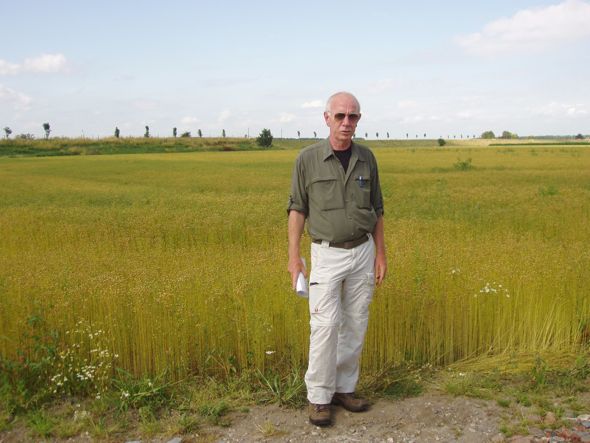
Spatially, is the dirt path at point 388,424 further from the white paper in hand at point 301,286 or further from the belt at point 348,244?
the belt at point 348,244

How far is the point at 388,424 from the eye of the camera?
3809mm

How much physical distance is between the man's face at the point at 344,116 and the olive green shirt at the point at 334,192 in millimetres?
169

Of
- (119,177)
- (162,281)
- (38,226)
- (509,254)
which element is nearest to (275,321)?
(162,281)

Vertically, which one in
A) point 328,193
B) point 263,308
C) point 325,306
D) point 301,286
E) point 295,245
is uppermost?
point 328,193

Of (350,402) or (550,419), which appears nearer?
(550,419)

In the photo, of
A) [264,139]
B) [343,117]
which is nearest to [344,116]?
[343,117]

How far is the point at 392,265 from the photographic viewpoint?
609 cm

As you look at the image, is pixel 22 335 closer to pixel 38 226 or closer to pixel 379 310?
pixel 379 310

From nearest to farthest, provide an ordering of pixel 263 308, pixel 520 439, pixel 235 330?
pixel 520 439, pixel 235 330, pixel 263 308

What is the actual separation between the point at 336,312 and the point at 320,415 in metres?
0.68

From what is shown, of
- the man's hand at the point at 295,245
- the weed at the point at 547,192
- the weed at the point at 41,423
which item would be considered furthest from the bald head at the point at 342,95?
the weed at the point at 547,192

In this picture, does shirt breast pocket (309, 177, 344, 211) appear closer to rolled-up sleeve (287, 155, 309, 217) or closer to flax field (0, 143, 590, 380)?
rolled-up sleeve (287, 155, 309, 217)

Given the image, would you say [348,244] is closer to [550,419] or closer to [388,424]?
[388,424]

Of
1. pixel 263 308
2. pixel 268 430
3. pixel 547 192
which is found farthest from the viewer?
pixel 547 192
